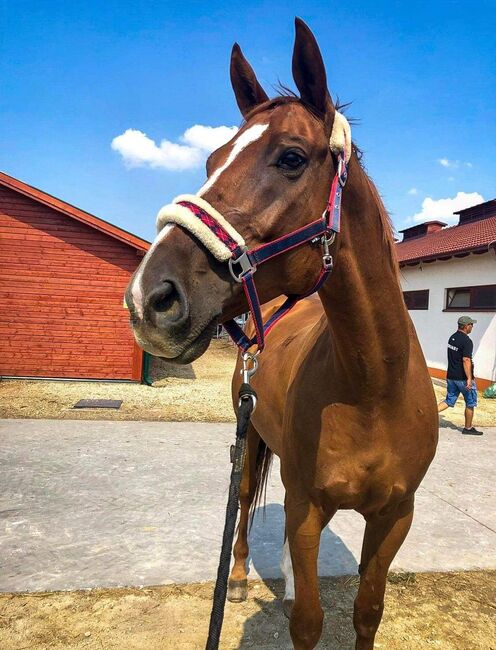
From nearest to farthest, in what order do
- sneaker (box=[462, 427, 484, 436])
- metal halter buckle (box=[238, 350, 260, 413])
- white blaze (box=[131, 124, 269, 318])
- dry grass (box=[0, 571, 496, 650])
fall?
white blaze (box=[131, 124, 269, 318]), metal halter buckle (box=[238, 350, 260, 413]), dry grass (box=[0, 571, 496, 650]), sneaker (box=[462, 427, 484, 436])

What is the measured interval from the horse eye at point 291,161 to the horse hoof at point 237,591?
2.71 metres

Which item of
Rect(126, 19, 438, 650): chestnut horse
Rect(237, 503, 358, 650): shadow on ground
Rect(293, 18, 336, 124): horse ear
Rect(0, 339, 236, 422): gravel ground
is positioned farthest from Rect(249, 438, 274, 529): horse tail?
Rect(0, 339, 236, 422): gravel ground

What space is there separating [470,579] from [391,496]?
6.40 ft

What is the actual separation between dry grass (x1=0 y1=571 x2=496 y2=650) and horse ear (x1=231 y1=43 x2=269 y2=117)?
2706mm

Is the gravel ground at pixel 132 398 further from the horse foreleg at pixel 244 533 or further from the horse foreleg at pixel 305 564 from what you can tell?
the horse foreleg at pixel 305 564

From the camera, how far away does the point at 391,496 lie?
1940 mm

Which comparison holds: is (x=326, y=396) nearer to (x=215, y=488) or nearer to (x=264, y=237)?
(x=264, y=237)

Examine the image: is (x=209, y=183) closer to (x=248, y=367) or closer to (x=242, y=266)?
(x=242, y=266)

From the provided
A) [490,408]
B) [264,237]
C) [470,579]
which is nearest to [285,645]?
[470,579]

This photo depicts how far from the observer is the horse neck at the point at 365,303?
1604mm

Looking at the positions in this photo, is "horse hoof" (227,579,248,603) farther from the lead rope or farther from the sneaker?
the sneaker

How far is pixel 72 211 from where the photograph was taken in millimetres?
10797

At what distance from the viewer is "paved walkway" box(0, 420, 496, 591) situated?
3.17m

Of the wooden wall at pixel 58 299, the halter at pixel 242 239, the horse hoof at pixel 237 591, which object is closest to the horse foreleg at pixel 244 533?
the horse hoof at pixel 237 591
